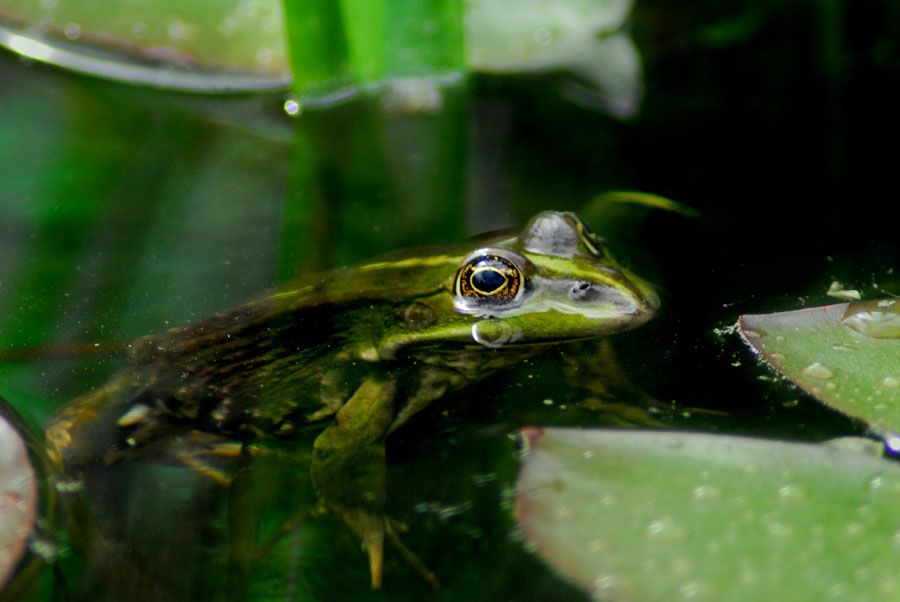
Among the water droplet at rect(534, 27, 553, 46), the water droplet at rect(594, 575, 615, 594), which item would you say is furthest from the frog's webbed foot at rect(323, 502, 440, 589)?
the water droplet at rect(534, 27, 553, 46)

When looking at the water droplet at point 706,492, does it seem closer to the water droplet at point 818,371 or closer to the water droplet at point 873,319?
the water droplet at point 818,371

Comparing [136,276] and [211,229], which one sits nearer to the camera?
[136,276]

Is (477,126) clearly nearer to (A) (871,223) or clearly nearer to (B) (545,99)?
(B) (545,99)

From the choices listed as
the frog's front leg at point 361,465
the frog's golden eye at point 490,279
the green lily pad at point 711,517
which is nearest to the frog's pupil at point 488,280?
the frog's golden eye at point 490,279

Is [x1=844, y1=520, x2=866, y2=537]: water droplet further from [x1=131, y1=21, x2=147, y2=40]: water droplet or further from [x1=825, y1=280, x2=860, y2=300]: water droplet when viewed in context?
[x1=131, y1=21, x2=147, y2=40]: water droplet

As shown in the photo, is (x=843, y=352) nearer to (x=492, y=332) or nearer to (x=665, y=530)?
(x=665, y=530)

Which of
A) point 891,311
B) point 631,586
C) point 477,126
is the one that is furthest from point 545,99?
point 631,586
